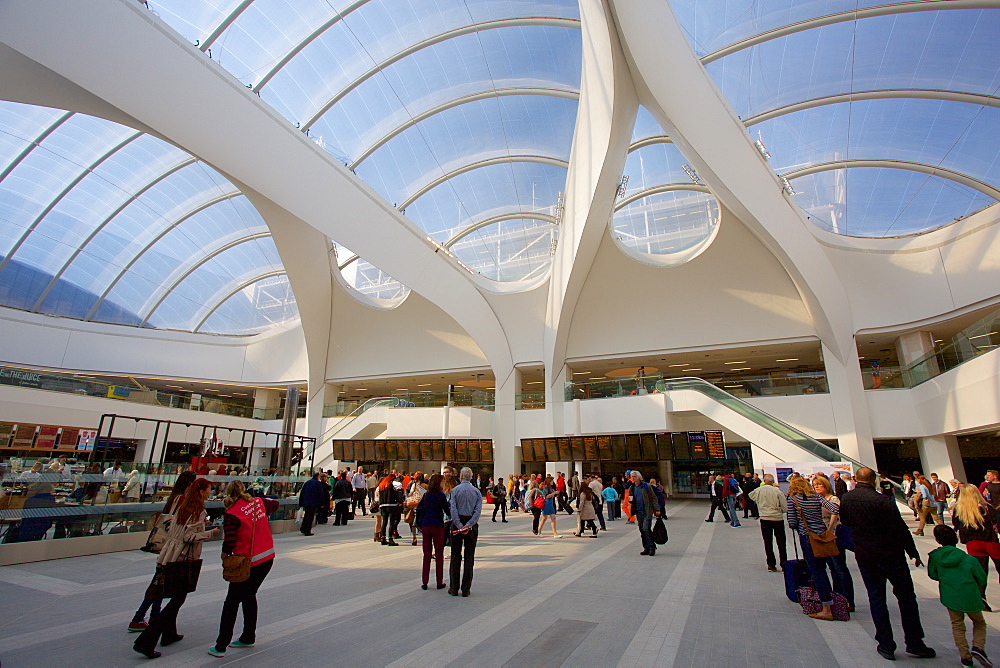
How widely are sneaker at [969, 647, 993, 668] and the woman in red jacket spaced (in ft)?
17.3

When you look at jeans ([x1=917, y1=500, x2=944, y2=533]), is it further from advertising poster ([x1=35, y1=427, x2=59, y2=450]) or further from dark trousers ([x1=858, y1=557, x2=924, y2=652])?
advertising poster ([x1=35, y1=427, x2=59, y2=450])

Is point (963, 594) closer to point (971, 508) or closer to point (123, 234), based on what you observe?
point (971, 508)

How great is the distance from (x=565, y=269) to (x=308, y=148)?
37.2 ft

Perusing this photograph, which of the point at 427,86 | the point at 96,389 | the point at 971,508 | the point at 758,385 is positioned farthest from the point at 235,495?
the point at 96,389

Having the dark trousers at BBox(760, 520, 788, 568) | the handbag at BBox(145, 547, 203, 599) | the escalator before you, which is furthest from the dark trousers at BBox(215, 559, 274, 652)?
the escalator

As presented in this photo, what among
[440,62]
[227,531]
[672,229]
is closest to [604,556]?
[227,531]

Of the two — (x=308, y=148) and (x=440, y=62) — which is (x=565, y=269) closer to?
(x=440, y=62)

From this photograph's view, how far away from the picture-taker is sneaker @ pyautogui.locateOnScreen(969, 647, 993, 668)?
11.6 ft

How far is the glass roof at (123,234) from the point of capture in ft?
64.5

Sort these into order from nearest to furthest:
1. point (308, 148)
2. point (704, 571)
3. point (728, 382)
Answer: point (704, 571) < point (308, 148) < point (728, 382)

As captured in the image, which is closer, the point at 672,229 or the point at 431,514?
the point at 431,514

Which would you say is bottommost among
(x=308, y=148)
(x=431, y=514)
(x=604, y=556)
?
(x=604, y=556)

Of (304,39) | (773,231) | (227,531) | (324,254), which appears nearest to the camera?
(227,531)

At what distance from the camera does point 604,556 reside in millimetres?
8578
